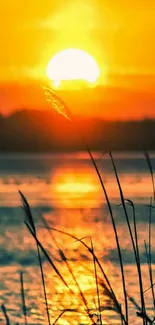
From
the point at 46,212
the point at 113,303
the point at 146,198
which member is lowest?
the point at 113,303

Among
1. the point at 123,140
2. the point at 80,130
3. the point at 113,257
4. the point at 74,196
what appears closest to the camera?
the point at 80,130

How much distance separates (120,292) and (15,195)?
2788cm

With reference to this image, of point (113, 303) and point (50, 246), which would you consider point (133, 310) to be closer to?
point (113, 303)

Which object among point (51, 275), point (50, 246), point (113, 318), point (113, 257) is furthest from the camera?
point (50, 246)

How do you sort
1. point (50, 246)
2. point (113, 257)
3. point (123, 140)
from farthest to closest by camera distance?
point (50, 246)
point (113, 257)
point (123, 140)

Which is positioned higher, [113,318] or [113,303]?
[113,318]

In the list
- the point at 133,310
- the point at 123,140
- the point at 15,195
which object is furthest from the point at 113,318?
the point at 15,195

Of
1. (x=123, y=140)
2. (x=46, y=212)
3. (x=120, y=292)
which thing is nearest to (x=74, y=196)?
(x=46, y=212)

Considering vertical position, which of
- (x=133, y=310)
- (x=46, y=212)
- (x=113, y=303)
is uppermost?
(x=46, y=212)

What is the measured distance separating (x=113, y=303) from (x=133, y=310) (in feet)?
19.6

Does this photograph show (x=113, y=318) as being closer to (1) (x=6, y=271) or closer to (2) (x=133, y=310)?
(2) (x=133, y=310)

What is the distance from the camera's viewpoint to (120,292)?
1126 centimetres

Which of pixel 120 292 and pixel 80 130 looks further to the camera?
pixel 120 292

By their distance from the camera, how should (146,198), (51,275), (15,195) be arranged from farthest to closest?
(15,195) < (146,198) < (51,275)
